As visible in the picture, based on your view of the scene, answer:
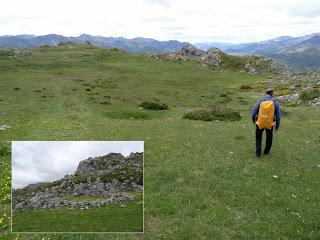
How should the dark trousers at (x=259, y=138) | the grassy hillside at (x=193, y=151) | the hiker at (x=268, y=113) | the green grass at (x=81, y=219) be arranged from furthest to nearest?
the dark trousers at (x=259, y=138)
the hiker at (x=268, y=113)
the grassy hillside at (x=193, y=151)
the green grass at (x=81, y=219)

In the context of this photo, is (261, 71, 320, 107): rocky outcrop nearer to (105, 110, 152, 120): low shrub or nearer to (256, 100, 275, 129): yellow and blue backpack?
(105, 110, 152, 120): low shrub

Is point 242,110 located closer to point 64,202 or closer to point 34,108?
point 34,108

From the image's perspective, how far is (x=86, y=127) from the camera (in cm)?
3634

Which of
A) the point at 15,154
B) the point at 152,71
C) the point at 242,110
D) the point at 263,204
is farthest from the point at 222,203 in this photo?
the point at 152,71

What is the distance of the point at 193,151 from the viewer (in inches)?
990

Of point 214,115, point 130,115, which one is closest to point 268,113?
point 214,115

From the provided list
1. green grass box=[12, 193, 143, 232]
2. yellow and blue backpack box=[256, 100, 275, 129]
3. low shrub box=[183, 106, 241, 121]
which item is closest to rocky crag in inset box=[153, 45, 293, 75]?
low shrub box=[183, 106, 241, 121]

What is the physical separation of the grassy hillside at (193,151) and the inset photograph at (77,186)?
1562 millimetres

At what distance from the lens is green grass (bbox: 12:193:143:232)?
37.5 feet

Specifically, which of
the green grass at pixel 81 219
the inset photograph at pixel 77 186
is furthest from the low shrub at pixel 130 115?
the inset photograph at pixel 77 186

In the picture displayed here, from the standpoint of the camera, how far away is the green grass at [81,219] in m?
11.4

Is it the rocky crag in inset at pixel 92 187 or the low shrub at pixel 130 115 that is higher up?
the rocky crag in inset at pixel 92 187

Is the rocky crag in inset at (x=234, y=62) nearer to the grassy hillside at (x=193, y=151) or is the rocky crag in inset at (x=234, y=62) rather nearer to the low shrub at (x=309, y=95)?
the grassy hillside at (x=193, y=151)

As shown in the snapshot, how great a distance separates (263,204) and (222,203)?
58.1 inches
